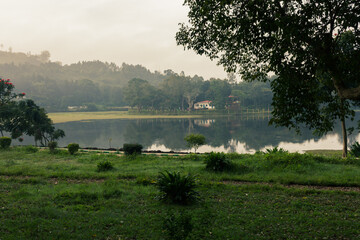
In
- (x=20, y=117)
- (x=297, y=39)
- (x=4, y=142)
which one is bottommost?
(x=4, y=142)

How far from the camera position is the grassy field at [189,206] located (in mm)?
6168

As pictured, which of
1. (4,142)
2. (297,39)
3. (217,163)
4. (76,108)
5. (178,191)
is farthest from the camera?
(76,108)

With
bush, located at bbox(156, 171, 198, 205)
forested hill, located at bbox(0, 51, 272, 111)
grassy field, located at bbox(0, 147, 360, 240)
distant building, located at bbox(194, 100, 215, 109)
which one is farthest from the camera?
distant building, located at bbox(194, 100, 215, 109)

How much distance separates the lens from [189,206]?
26.6 ft

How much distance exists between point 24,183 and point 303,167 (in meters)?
11.5

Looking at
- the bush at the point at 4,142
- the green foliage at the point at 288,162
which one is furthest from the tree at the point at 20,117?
the green foliage at the point at 288,162

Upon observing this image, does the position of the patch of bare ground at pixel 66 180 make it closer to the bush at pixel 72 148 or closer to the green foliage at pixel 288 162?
the bush at pixel 72 148

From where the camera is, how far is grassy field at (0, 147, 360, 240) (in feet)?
20.2

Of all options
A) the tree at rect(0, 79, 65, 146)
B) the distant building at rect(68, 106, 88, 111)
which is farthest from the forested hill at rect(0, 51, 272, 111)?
the tree at rect(0, 79, 65, 146)

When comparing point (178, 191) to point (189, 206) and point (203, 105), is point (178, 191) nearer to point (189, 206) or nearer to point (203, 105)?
point (189, 206)

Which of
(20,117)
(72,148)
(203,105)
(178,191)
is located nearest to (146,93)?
(203,105)

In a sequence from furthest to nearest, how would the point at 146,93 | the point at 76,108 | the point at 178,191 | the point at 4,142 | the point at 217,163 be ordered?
the point at 76,108 → the point at 146,93 → the point at 4,142 → the point at 217,163 → the point at 178,191

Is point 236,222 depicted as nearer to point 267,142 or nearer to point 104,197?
point 104,197

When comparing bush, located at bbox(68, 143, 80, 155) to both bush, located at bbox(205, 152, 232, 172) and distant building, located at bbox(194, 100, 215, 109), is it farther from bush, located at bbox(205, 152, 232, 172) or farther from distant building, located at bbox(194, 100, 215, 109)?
distant building, located at bbox(194, 100, 215, 109)
